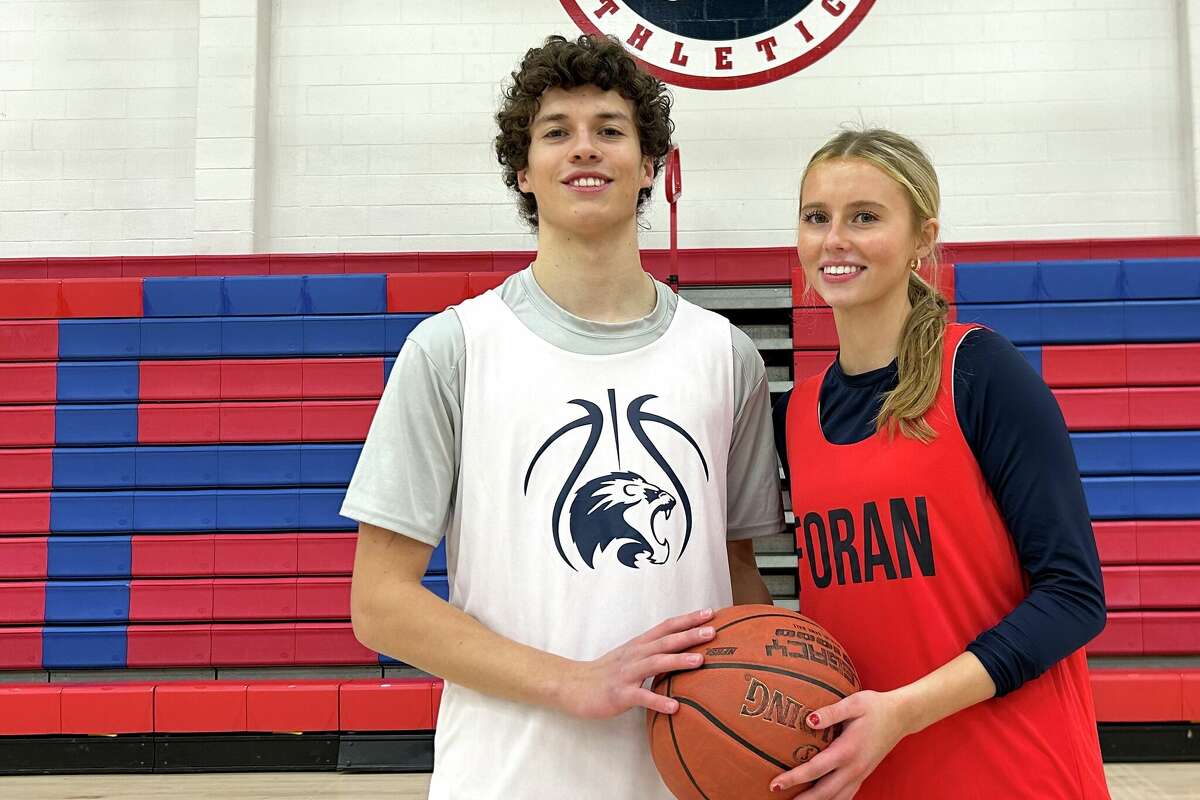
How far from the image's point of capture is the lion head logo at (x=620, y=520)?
1174 mm

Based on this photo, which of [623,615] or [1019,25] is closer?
[623,615]

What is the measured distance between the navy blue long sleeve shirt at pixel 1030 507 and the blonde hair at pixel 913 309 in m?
0.04

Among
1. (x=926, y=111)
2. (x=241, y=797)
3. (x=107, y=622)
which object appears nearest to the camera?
(x=241, y=797)

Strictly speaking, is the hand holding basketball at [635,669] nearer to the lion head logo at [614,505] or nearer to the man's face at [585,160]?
the lion head logo at [614,505]

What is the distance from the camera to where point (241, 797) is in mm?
3324

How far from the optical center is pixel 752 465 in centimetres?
135

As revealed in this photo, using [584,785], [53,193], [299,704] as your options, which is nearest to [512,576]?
[584,785]

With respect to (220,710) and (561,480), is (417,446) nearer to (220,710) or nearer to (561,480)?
(561,480)

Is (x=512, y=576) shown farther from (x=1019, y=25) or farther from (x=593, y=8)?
(x=1019, y=25)

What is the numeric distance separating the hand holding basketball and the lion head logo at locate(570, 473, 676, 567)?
0.12m

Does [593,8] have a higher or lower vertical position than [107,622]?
higher

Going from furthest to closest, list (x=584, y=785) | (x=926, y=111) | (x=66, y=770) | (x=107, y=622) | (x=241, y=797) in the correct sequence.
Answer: (x=926, y=111) < (x=107, y=622) < (x=66, y=770) < (x=241, y=797) < (x=584, y=785)

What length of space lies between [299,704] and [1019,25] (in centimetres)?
476

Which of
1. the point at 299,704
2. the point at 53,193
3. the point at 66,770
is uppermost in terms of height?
the point at 53,193
